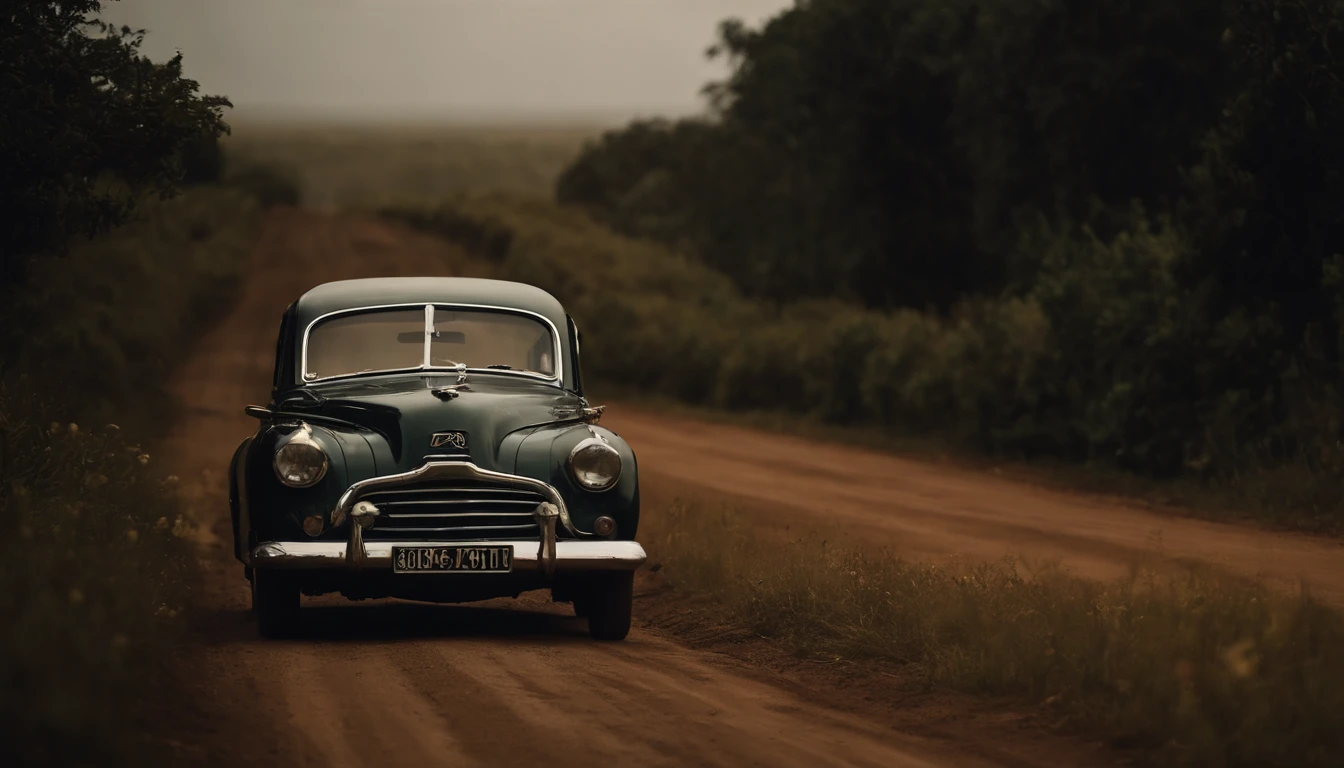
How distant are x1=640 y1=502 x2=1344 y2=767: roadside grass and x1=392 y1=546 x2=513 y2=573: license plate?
1.73 m

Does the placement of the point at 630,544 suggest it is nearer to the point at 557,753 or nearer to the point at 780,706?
the point at 780,706

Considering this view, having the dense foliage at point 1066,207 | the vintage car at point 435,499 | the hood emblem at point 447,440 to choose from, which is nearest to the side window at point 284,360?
the vintage car at point 435,499

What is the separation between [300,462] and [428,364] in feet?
4.97

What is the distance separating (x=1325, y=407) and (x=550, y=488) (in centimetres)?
1033

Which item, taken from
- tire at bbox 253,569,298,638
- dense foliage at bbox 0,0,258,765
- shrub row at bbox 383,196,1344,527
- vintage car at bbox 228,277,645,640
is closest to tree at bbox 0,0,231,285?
dense foliage at bbox 0,0,258,765

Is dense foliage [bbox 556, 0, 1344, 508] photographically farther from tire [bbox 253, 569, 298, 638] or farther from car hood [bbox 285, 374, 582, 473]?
tire [bbox 253, 569, 298, 638]

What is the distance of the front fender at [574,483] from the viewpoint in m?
9.05

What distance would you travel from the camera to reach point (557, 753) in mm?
6387

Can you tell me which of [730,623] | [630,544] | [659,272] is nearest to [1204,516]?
[730,623]

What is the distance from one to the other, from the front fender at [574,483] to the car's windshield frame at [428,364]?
1.11 m

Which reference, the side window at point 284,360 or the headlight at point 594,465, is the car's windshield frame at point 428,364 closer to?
the side window at point 284,360

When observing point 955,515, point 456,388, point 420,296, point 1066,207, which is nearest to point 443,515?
point 456,388

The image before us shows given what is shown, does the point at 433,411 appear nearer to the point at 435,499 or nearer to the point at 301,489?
the point at 435,499

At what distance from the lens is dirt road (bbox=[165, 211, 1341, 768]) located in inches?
258
